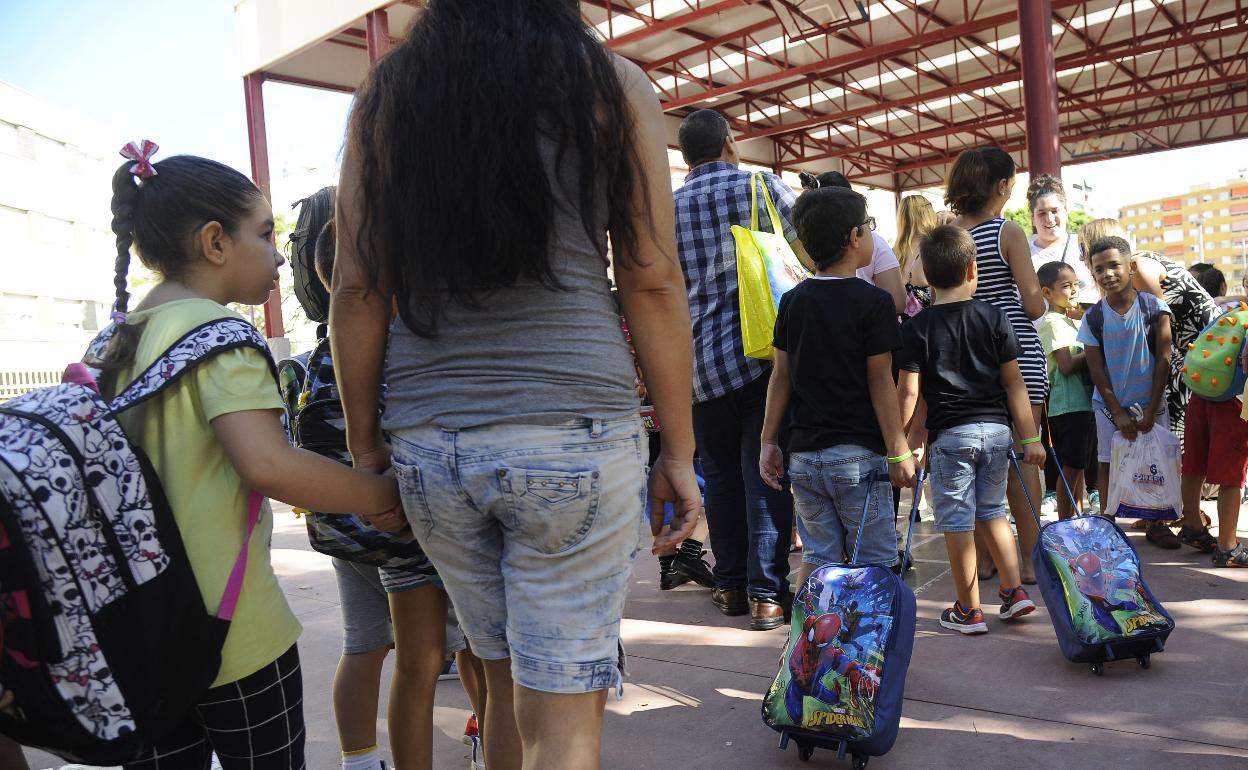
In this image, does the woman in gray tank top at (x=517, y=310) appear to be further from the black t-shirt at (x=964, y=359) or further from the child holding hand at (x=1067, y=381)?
the child holding hand at (x=1067, y=381)

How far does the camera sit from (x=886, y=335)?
3094mm

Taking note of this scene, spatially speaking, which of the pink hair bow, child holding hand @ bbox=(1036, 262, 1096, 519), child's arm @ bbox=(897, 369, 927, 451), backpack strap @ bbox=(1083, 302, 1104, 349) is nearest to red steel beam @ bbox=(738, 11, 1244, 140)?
child holding hand @ bbox=(1036, 262, 1096, 519)

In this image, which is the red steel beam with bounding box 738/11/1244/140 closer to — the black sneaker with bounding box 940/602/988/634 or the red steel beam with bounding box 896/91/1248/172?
the red steel beam with bounding box 896/91/1248/172

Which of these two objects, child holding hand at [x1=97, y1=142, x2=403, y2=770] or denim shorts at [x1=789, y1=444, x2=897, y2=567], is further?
denim shorts at [x1=789, y1=444, x2=897, y2=567]

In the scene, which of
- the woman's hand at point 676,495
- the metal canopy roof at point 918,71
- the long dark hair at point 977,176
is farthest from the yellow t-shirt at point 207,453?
the metal canopy roof at point 918,71

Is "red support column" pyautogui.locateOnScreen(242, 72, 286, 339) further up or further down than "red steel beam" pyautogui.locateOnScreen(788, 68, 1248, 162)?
further down

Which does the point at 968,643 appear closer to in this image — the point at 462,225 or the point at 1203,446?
the point at 1203,446

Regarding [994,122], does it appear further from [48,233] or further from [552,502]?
[48,233]

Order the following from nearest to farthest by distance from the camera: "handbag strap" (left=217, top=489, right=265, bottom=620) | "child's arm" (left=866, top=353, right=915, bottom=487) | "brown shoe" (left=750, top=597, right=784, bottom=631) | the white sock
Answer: "handbag strap" (left=217, top=489, right=265, bottom=620), the white sock, "child's arm" (left=866, top=353, right=915, bottom=487), "brown shoe" (left=750, top=597, right=784, bottom=631)

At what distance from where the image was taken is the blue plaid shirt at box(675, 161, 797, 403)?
388 centimetres

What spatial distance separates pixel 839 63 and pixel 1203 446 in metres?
13.2

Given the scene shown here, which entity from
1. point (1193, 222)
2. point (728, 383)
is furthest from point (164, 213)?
point (1193, 222)

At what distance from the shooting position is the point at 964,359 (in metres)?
3.54

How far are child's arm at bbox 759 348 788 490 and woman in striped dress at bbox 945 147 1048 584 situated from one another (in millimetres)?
1137
